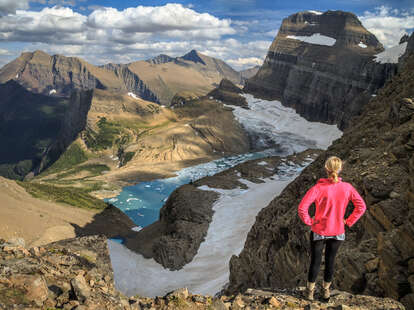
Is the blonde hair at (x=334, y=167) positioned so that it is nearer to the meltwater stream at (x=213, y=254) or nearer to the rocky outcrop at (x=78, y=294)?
the rocky outcrop at (x=78, y=294)

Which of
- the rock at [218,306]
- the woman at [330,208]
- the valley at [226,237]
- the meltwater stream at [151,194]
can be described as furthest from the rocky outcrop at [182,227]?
the meltwater stream at [151,194]

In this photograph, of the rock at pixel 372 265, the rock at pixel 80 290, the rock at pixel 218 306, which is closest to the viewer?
the rock at pixel 80 290

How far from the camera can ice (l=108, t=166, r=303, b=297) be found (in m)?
32.3

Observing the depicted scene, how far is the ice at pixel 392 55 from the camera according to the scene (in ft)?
516

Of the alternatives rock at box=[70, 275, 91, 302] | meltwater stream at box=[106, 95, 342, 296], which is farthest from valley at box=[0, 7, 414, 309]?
meltwater stream at box=[106, 95, 342, 296]

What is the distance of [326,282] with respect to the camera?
820 cm

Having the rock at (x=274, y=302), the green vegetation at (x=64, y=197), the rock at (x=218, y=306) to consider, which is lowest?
the green vegetation at (x=64, y=197)

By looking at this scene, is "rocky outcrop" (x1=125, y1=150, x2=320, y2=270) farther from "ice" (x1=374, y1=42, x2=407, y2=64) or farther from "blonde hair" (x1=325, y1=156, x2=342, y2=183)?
"ice" (x1=374, y1=42, x2=407, y2=64)

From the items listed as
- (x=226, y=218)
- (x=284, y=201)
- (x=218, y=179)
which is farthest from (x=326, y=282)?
(x=218, y=179)

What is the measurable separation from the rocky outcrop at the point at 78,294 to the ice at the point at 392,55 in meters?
176

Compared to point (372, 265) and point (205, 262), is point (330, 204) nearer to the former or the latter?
point (372, 265)

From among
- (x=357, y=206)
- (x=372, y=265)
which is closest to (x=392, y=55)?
(x=372, y=265)

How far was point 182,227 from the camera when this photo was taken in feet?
148

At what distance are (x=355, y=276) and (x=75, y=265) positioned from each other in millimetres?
9110
